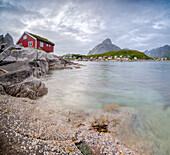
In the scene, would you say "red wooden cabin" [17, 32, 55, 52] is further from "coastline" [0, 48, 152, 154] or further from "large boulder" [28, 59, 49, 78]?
"coastline" [0, 48, 152, 154]

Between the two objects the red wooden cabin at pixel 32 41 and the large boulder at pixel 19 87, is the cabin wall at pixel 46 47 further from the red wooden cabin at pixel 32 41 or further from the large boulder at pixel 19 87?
the large boulder at pixel 19 87

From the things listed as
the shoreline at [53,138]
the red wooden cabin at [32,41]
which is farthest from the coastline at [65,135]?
the red wooden cabin at [32,41]

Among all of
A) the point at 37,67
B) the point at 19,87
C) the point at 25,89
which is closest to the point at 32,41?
the point at 37,67

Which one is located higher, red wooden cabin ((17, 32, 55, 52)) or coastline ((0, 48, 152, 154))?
red wooden cabin ((17, 32, 55, 52))

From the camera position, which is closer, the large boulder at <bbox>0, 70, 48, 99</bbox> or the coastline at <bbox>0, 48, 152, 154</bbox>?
the coastline at <bbox>0, 48, 152, 154</bbox>

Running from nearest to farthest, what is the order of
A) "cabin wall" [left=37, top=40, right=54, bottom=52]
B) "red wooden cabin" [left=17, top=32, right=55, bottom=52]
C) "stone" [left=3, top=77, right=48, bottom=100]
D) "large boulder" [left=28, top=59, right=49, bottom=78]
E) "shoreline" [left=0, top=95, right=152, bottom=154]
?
"shoreline" [left=0, top=95, right=152, bottom=154] < "stone" [left=3, top=77, right=48, bottom=100] < "large boulder" [left=28, top=59, right=49, bottom=78] < "red wooden cabin" [left=17, top=32, right=55, bottom=52] < "cabin wall" [left=37, top=40, right=54, bottom=52]

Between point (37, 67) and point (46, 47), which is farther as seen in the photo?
point (46, 47)

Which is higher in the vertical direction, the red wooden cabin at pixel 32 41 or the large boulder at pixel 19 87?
the red wooden cabin at pixel 32 41

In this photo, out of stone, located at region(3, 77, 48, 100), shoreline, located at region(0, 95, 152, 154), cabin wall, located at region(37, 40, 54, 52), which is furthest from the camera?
cabin wall, located at region(37, 40, 54, 52)

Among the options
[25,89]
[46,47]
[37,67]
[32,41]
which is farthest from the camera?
[46,47]

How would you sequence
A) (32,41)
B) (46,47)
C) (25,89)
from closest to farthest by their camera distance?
1. (25,89)
2. (32,41)
3. (46,47)

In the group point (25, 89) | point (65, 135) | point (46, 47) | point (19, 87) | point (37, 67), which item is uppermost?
point (46, 47)

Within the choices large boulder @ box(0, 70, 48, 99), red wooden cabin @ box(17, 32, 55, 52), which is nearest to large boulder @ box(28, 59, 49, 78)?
large boulder @ box(0, 70, 48, 99)

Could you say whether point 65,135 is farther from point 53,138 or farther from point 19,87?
point 19,87
